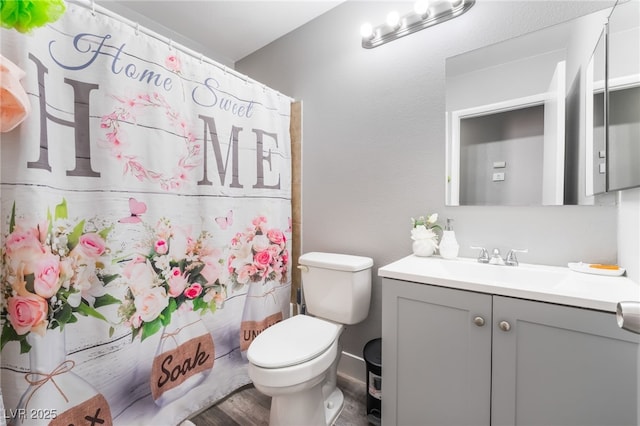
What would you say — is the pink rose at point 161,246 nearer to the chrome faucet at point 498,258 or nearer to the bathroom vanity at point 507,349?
the bathroom vanity at point 507,349

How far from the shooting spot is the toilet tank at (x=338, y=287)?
1.51 m

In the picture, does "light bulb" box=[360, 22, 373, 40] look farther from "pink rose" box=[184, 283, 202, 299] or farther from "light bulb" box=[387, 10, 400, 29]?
"pink rose" box=[184, 283, 202, 299]

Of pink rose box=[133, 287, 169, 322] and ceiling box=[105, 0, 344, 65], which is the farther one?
ceiling box=[105, 0, 344, 65]

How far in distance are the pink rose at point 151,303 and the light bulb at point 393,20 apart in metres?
1.80

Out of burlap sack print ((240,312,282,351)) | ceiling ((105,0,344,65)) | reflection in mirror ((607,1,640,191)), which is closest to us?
reflection in mirror ((607,1,640,191))

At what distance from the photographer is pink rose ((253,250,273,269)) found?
172cm

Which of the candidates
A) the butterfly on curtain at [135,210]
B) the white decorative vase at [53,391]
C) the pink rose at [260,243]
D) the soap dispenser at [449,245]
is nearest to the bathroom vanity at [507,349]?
the soap dispenser at [449,245]

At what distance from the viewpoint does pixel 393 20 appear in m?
1.49

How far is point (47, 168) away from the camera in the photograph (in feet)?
3.16

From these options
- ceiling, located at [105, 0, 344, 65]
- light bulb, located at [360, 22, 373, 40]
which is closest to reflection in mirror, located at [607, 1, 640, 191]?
light bulb, located at [360, 22, 373, 40]

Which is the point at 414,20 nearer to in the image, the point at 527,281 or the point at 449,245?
the point at 449,245

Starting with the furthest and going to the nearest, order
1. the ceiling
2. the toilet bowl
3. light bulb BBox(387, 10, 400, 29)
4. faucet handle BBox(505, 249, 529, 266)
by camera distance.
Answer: the ceiling < light bulb BBox(387, 10, 400, 29) < faucet handle BBox(505, 249, 529, 266) < the toilet bowl

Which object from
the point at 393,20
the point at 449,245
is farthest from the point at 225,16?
the point at 449,245

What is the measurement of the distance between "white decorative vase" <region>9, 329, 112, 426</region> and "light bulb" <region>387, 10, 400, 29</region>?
205 centimetres
